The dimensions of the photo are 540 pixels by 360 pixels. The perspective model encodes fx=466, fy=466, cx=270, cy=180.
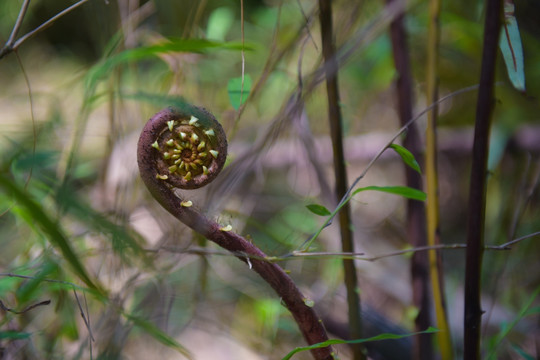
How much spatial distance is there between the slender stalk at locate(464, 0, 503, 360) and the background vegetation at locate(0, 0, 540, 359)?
0.28 feet

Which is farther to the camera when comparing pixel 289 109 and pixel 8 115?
pixel 8 115

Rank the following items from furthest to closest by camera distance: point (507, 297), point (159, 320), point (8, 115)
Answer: point (8, 115), point (507, 297), point (159, 320)

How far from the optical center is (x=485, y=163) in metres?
0.46

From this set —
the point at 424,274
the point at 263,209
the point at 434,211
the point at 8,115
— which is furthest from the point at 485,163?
the point at 8,115

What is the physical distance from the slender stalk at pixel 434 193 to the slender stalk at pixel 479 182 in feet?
0.34

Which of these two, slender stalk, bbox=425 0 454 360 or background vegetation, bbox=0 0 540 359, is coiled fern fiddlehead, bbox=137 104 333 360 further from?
slender stalk, bbox=425 0 454 360

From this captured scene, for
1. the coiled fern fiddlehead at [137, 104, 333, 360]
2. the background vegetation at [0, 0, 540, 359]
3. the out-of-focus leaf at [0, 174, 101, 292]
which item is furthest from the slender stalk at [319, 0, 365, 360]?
the out-of-focus leaf at [0, 174, 101, 292]

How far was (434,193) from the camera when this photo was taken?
0.64 m

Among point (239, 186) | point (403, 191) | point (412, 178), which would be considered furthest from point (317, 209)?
point (412, 178)

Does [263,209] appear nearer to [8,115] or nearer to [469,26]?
[469,26]

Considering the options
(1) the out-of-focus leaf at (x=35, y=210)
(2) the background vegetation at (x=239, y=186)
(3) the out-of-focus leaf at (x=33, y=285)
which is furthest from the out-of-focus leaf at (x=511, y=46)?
(3) the out-of-focus leaf at (x=33, y=285)

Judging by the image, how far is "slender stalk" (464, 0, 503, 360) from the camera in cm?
44

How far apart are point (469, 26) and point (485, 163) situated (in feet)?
2.39

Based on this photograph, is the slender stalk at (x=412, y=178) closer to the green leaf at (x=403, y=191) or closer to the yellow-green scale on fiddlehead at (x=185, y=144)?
the green leaf at (x=403, y=191)
